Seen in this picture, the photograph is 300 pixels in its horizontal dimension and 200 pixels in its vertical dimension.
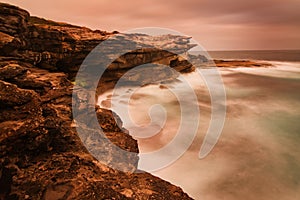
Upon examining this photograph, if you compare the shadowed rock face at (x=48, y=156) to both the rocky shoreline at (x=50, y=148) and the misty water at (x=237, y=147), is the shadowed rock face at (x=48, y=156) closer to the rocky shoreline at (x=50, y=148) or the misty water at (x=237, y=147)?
the rocky shoreline at (x=50, y=148)

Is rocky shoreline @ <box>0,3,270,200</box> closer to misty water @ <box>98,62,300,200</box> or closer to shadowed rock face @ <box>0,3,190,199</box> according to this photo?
shadowed rock face @ <box>0,3,190,199</box>

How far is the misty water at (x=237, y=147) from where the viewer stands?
269 inches

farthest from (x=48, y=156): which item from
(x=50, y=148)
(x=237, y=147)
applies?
(x=237, y=147)

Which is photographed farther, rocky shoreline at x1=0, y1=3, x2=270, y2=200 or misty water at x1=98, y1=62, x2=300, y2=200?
misty water at x1=98, y1=62, x2=300, y2=200

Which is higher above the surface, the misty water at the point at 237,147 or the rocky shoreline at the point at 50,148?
the rocky shoreline at the point at 50,148

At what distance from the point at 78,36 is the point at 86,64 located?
287 cm

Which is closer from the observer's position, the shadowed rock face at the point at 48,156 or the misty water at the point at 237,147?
the shadowed rock face at the point at 48,156

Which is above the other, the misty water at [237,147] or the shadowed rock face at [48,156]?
the shadowed rock face at [48,156]

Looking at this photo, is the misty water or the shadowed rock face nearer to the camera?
the shadowed rock face

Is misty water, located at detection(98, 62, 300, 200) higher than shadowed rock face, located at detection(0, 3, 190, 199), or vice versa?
shadowed rock face, located at detection(0, 3, 190, 199)

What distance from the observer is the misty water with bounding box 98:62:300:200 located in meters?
6.84

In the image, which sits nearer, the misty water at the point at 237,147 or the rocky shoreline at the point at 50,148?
the rocky shoreline at the point at 50,148

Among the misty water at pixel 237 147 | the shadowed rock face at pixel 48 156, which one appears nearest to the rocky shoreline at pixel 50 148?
the shadowed rock face at pixel 48 156

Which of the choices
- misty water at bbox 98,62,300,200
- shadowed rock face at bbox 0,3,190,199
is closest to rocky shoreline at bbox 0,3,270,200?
shadowed rock face at bbox 0,3,190,199
